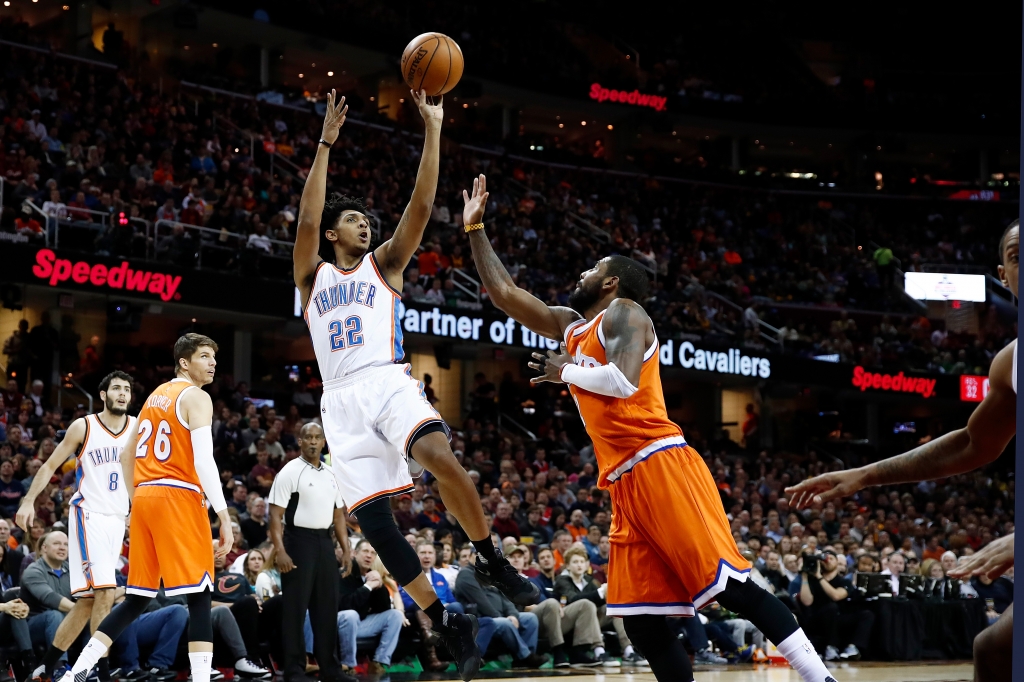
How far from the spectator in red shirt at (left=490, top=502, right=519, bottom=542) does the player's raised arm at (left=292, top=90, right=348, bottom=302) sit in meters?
8.00

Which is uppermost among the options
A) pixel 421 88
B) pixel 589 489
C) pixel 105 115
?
pixel 105 115

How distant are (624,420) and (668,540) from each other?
54 cm

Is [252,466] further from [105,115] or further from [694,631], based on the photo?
[105,115]

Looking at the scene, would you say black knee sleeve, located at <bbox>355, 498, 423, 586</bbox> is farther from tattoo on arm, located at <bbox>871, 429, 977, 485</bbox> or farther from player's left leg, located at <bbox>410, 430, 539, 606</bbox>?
tattoo on arm, located at <bbox>871, 429, 977, 485</bbox>

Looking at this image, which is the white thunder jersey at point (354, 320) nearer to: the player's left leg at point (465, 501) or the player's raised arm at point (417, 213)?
the player's raised arm at point (417, 213)

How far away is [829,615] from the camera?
12336mm

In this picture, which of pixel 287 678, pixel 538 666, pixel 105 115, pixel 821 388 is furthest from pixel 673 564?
pixel 821 388

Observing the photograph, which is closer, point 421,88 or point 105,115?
point 421,88

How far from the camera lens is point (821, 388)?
87.7 feet

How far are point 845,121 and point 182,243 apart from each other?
23.6 metres

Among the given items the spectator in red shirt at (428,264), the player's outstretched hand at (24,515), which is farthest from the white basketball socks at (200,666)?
the spectator in red shirt at (428,264)

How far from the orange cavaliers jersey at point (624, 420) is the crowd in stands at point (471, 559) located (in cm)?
133

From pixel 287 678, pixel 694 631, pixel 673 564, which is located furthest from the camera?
pixel 694 631

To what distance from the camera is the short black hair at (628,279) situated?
5.08 metres
